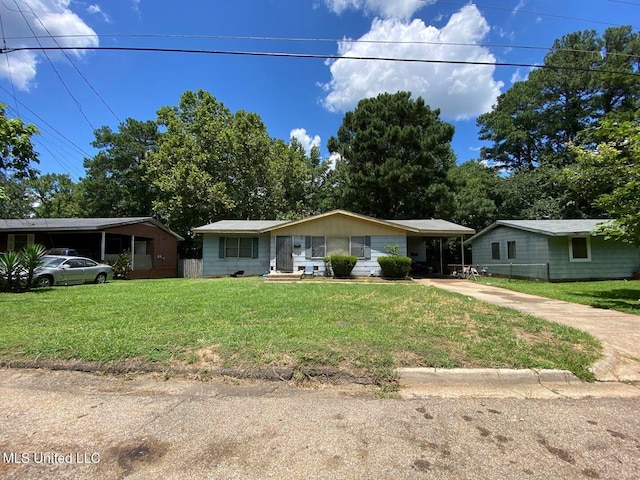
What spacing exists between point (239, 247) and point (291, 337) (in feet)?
46.9

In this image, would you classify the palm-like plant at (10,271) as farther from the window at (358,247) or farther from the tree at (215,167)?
the tree at (215,167)

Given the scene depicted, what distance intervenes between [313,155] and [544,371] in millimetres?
35004

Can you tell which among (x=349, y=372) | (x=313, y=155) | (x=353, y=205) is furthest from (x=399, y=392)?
(x=313, y=155)

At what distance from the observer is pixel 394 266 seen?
15227 mm

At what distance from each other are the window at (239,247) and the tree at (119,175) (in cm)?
2127

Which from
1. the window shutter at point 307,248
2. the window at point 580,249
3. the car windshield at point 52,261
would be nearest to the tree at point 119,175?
the car windshield at point 52,261

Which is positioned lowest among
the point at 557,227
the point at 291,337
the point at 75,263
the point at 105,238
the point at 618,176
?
the point at 291,337

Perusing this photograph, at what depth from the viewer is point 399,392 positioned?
3.59m

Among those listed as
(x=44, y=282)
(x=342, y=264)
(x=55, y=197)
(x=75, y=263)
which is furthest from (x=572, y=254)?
(x=55, y=197)

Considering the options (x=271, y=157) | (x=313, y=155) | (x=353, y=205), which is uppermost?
(x=313, y=155)

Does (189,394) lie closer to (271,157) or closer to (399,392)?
(399,392)

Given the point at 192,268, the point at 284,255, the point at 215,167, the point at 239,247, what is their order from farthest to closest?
the point at 215,167 → the point at 192,268 → the point at 239,247 → the point at 284,255

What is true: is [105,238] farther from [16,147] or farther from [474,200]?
[474,200]

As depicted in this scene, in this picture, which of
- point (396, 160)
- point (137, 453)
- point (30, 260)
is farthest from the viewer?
point (396, 160)
